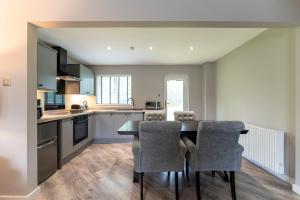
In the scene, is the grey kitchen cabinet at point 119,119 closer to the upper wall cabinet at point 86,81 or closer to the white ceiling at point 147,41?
the upper wall cabinet at point 86,81

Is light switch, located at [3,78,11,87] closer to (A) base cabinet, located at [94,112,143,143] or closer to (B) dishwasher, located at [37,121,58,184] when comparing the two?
(B) dishwasher, located at [37,121,58,184]

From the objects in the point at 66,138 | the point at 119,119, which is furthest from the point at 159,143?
the point at 119,119

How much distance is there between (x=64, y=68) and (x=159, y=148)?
306cm

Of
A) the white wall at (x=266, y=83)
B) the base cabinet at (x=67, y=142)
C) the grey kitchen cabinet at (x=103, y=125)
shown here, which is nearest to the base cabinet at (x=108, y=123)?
the grey kitchen cabinet at (x=103, y=125)

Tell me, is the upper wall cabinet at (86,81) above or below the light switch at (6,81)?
above

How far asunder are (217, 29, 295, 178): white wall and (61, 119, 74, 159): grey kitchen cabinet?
353cm

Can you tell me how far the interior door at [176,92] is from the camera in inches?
275

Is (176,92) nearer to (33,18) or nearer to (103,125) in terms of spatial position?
(103,125)

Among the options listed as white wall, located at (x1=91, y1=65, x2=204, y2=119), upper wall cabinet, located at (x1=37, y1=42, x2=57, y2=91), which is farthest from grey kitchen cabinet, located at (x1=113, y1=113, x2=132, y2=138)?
upper wall cabinet, located at (x1=37, y1=42, x2=57, y2=91)

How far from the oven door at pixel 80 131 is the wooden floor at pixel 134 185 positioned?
68cm

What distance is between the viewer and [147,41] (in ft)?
13.9

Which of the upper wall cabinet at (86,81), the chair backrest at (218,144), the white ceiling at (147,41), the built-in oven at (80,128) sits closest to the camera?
the chair backrest at (218,144)

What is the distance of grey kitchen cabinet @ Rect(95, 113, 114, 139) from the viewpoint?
5.91 metres

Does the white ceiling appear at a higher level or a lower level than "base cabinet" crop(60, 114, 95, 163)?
higher
